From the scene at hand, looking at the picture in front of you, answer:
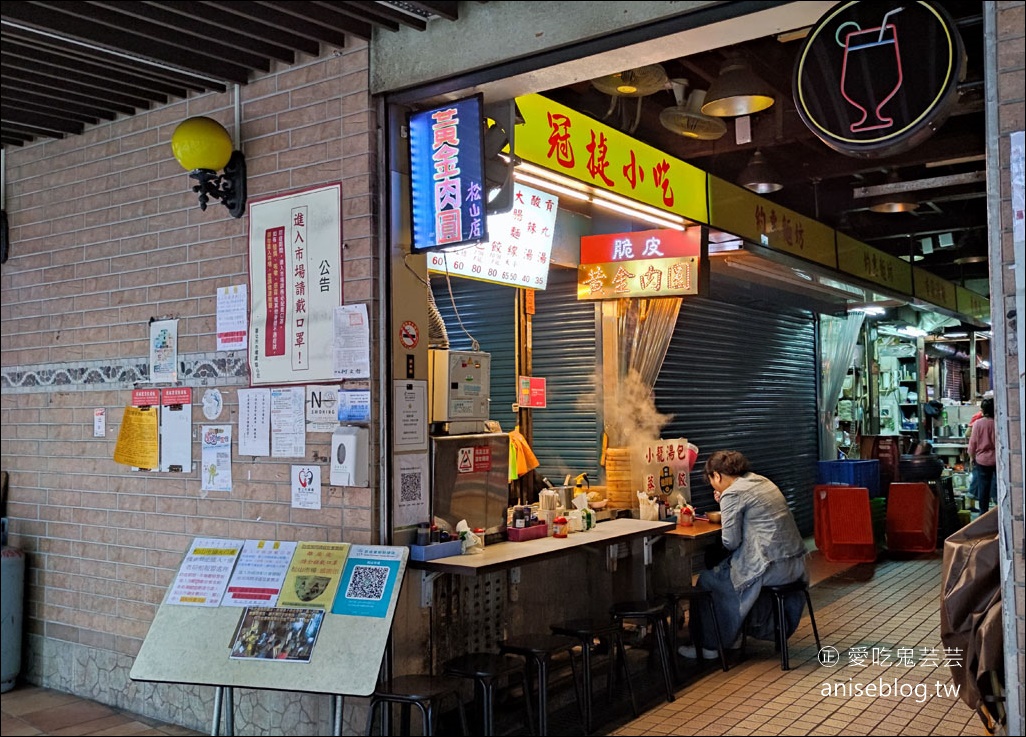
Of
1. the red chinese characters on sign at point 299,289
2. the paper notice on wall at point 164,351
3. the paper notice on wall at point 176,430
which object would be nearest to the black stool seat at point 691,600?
the red chinese characters on sign at point 299,289

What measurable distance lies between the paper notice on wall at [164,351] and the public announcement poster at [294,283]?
27.6 inches

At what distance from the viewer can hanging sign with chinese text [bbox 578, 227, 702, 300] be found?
276 inches

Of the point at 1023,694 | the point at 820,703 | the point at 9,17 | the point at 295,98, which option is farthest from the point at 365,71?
the point at 820,703

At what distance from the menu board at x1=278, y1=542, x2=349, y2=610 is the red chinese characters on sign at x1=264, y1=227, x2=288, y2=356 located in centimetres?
112

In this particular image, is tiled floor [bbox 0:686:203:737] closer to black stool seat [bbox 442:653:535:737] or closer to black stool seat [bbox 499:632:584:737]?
black stool seat [bbox 442:653:535:737]

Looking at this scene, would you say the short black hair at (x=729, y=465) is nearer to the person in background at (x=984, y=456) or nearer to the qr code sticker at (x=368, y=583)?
the qr code sticker at (x=368, y=583)

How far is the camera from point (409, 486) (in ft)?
15.2

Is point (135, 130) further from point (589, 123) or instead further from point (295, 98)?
point (589, 123)

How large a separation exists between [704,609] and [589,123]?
11.2 feet

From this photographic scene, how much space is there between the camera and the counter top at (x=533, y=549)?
440 centimetres

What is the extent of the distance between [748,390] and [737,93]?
5.37 m

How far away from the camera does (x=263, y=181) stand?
4973 mm

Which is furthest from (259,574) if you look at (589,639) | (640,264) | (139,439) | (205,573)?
(640,264)

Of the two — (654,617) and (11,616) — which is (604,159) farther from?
(11,616)
